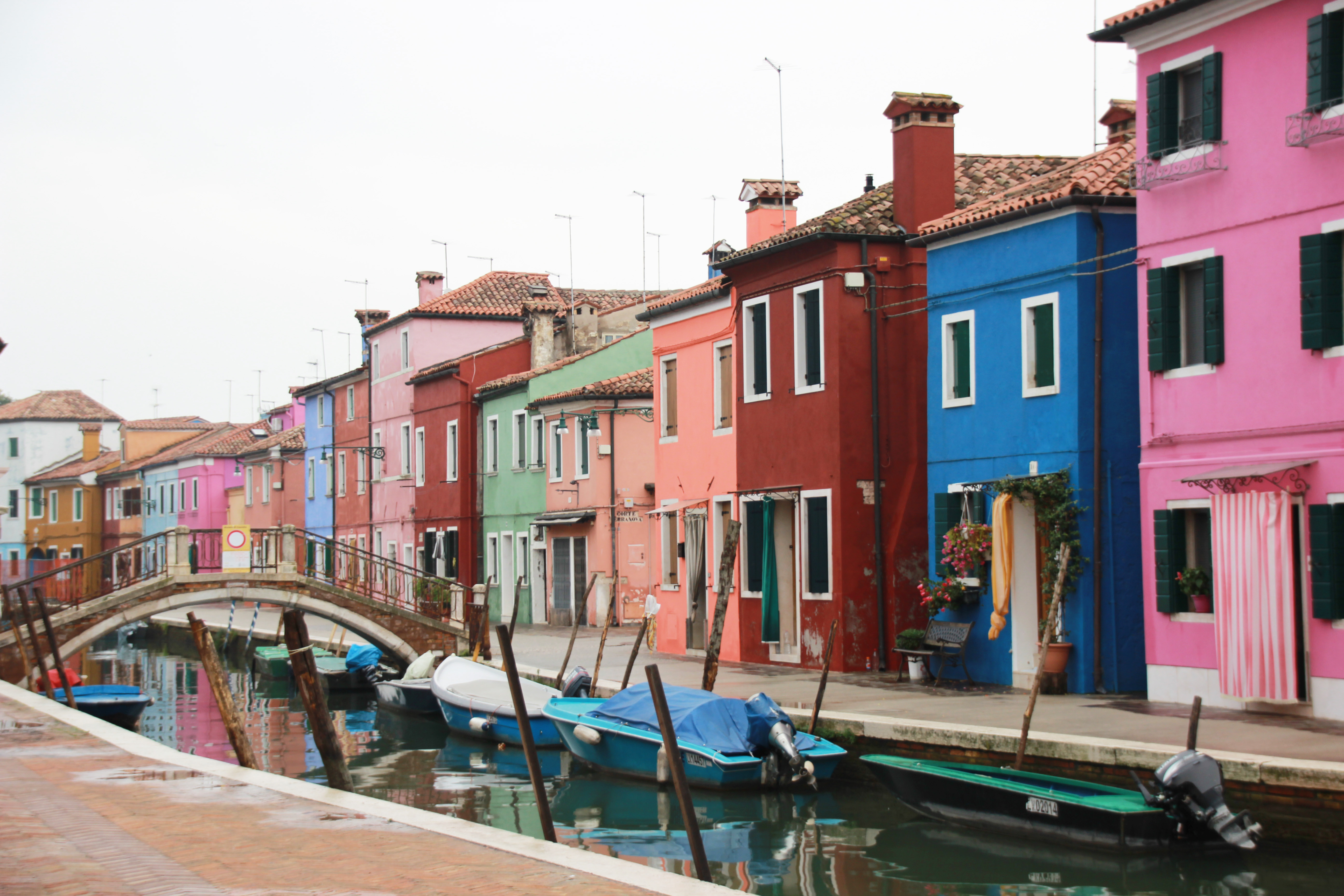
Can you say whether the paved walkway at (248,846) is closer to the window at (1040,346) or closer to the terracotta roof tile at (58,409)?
the window at (1040,346)

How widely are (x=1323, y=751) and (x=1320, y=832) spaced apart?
0.97 meters

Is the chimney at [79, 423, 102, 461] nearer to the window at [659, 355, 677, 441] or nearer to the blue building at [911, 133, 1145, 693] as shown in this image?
the window at [659, 355, 677, 441]

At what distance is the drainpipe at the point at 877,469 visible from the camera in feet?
68.3

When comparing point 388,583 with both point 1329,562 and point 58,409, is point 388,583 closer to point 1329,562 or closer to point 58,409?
point 1329,562

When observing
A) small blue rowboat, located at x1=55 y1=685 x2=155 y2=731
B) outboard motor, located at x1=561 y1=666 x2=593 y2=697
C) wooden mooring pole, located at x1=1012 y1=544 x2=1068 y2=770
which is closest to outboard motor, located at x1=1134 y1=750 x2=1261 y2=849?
wooden mooring pole, located at x1=1012 y1=544 x2=1068 y2=770

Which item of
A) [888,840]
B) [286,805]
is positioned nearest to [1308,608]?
[888,840]

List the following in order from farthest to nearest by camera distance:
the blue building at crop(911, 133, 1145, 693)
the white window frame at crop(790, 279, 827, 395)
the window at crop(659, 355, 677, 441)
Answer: the window at crop(659, 355, 677, 441), the white window frame at crop(790, 279, 827, 395), the blue building at crop(911, 133, 1145, 693)

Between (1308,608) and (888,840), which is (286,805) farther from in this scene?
(1308,608)

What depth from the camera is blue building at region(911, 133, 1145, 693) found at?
56.9ft

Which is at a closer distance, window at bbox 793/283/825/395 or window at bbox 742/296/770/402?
window at bbox 793/283/825/395

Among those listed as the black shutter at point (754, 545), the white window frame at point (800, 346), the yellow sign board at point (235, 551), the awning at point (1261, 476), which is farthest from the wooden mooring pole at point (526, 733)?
the yellow sign board at point (235, 551)

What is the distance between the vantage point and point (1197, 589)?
Result: 15.7 meters

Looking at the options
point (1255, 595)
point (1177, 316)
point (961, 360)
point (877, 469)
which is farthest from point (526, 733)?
point (877, 469)

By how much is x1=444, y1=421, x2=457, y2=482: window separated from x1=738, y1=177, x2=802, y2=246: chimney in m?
14.4
